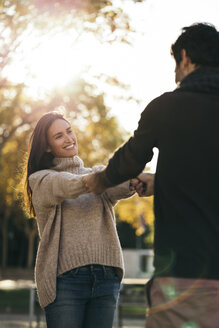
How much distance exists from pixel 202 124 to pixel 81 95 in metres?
14.1

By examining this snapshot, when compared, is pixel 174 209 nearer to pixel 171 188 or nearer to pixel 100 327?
pixel 171 188

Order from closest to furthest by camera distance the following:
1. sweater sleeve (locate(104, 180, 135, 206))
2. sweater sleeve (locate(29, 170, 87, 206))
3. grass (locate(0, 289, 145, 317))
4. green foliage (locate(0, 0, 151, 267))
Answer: sweater sleeve (locate(29, 170, 87, 206)) < sweater sleeve (locate(104, 180, 135, 206)) < green foliage (locate(0, 0, 151, 267)) < grass (locate(0, 289, 145, 317))

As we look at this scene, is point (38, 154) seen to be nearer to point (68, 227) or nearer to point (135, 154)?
point (68, 227)

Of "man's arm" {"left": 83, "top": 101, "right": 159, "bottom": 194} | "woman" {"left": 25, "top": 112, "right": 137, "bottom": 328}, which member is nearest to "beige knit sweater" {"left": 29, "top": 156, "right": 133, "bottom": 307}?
"woman" {"left": 25, "top": 112, "right": 137, "bottom": 328}

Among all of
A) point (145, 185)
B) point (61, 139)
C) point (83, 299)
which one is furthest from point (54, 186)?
point (83, 299)

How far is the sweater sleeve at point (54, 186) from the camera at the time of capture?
10.8 ft

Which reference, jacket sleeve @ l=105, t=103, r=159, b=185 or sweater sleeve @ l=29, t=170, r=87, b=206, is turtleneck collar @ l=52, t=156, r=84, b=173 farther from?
jacket sleeve @ l=105, t=103, r=159, b=185

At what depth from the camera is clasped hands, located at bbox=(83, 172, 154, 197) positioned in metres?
3.09

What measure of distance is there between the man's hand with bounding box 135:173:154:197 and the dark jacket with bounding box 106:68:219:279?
63cm

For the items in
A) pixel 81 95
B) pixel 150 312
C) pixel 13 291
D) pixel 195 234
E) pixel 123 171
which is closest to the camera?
pixel 195 234

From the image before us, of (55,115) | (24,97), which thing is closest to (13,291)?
(24,97)

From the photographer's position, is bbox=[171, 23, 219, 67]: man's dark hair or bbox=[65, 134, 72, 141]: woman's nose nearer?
bbox=[171, 23, 219, 67]: man's dark hair

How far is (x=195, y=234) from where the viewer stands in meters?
2.47

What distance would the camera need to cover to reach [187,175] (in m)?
2.51
